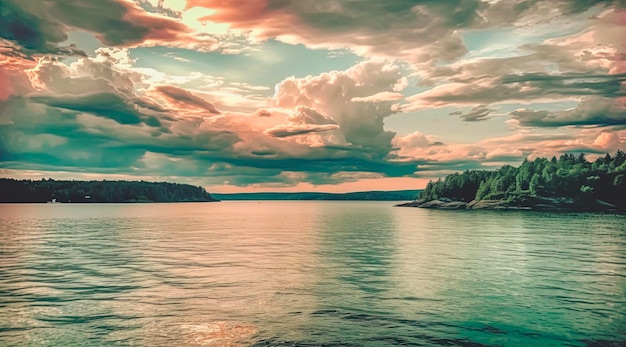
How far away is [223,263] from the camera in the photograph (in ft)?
180

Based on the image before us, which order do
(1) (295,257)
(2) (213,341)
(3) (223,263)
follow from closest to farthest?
(2) (213,341) → (3) (223,263) → (1) (295,257)

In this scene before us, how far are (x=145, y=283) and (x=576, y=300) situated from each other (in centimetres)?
3463

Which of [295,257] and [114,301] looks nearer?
[114,301]

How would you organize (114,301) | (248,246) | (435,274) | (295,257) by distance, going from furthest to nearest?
(248,246) < (295,257) < (435,274) < (114,301)

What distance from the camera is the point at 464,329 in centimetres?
2700

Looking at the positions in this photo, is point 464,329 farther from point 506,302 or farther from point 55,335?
point 55,335

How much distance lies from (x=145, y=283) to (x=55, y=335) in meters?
16.0

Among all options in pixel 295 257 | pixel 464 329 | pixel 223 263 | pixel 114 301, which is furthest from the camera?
pixel 295 257

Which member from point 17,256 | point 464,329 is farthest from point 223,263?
point 464,329

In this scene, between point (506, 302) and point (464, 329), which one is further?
point (506, 302)

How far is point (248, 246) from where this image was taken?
7606 centimetres

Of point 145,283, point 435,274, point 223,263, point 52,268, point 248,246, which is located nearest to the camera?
point 145,283

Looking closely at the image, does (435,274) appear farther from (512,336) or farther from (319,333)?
(319,333)

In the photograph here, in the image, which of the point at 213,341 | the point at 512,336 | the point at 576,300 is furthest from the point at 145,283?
the point at 576,300
